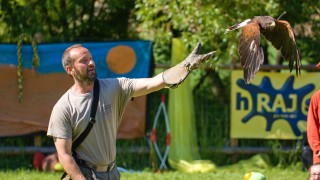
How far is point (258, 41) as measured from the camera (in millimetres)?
6062

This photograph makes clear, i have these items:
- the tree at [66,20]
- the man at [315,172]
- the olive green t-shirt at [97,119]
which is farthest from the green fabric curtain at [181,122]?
the olive green t-shirt at [97,119]

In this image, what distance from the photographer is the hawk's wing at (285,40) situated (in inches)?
252

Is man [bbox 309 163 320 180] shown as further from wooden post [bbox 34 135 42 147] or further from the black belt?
wooden post [bbox 34 135 42 147]

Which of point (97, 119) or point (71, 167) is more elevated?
point (97, 119)

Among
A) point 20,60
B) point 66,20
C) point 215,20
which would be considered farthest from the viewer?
point 66,20

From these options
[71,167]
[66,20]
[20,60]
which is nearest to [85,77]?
[71,167]

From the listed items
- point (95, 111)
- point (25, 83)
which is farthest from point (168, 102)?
point (95, 111)

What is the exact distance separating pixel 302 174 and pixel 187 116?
76.5 inches

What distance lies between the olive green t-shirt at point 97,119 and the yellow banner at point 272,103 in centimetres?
637

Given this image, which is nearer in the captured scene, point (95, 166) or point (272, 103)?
point (95, 166)

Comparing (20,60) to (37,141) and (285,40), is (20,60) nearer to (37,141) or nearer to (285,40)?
(37,141)

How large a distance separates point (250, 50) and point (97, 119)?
1522 millimetres

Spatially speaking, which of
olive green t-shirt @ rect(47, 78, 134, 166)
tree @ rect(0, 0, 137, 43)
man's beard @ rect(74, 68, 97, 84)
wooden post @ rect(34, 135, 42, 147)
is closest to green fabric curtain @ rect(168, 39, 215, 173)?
tree @ rect(0, 0, 137, 43)

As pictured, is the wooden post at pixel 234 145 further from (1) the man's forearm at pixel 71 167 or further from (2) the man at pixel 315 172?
(1) the man's forearm at pixel 71 167
